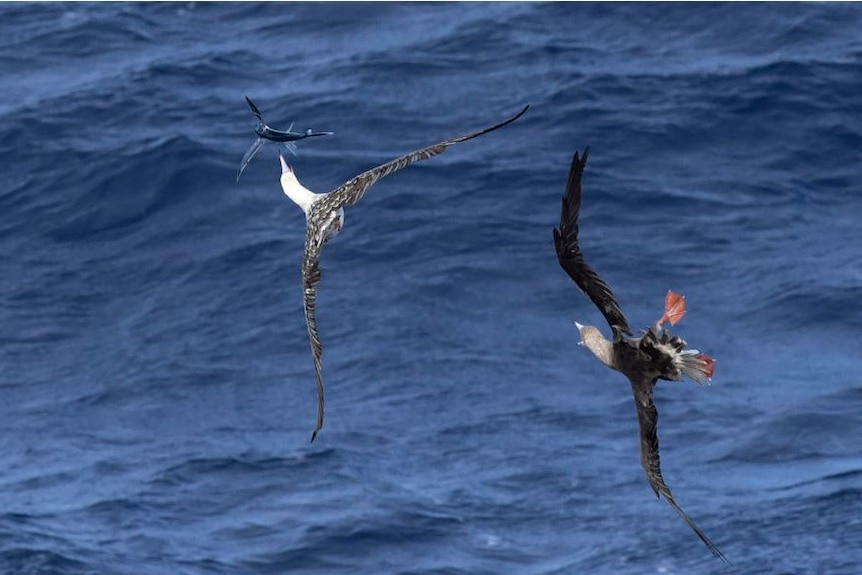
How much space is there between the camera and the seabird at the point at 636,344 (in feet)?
47.3

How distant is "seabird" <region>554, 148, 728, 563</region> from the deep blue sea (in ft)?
37.1

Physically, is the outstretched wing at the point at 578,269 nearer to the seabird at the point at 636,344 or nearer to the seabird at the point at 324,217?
the seabird at the point at 636,344

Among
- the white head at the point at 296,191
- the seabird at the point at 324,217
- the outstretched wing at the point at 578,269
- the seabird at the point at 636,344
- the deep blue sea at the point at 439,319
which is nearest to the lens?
the seabird at the point at 636,344

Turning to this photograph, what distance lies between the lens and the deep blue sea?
27.6 m

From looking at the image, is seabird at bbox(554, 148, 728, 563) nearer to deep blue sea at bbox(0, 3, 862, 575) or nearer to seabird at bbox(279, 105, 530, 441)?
seabird at bbox(279, 105, 530, 441)

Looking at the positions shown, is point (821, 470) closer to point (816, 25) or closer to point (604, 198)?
point (604, 198)

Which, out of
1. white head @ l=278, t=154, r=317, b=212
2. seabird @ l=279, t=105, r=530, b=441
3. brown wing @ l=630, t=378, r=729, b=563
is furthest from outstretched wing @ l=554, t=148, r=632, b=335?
white head @ l=278, t=154, r=317, b=212

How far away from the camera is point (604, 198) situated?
32.3 meters

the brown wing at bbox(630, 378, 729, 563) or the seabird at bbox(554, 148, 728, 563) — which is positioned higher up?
the seabird at bbox(554, 148, 728, 563)

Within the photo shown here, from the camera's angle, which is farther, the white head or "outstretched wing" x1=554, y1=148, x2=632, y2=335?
the white head

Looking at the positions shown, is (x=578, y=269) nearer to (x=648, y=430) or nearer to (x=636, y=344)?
(x=636, y=344)

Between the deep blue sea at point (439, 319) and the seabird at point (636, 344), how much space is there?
11301mm

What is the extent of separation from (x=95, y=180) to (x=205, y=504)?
26.1 ft

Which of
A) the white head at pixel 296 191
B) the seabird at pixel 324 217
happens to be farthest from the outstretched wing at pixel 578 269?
the white head at pixel 296 191
